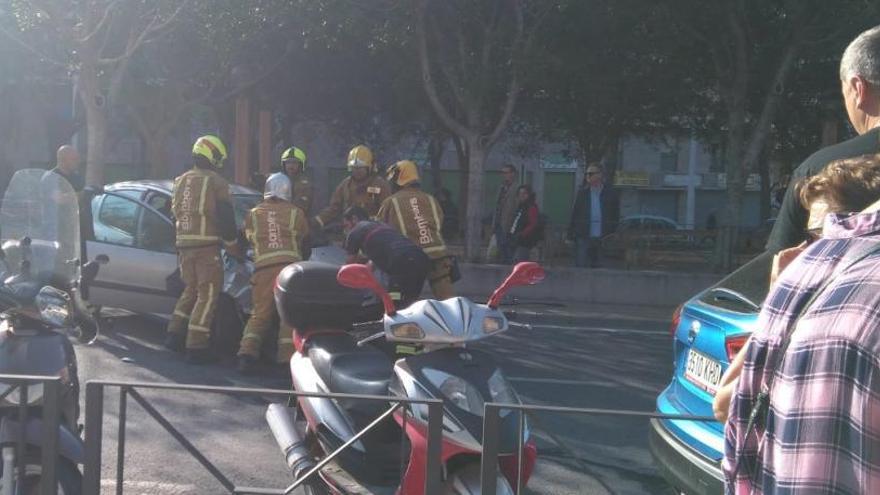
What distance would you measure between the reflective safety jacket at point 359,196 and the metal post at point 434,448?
5.94 metres

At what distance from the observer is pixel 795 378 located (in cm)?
191

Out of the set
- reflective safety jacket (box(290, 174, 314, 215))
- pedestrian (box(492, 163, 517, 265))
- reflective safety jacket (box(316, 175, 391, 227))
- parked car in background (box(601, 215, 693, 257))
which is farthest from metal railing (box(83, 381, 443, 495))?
parked car in background (box(601, 215, 693, 257))

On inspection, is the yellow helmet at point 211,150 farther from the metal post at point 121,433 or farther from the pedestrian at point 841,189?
the pedestrian at point 841,189

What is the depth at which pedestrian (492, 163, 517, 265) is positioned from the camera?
15625mm

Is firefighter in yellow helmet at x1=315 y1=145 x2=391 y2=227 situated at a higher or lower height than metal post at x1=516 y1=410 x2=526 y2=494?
higher

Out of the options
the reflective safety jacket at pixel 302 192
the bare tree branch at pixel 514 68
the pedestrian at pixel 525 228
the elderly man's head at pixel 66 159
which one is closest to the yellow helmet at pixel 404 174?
the reflective safety jacket at pixel 302 192

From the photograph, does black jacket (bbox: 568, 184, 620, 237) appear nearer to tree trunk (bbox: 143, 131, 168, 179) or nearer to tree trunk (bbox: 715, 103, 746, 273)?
tree trunk (bbox: 715, 103, 746, 273)

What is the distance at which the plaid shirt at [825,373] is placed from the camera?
1.82m

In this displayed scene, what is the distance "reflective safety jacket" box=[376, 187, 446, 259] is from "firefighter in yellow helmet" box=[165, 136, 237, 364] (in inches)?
56.2

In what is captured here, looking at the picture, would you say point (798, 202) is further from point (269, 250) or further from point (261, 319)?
point (261, 319)

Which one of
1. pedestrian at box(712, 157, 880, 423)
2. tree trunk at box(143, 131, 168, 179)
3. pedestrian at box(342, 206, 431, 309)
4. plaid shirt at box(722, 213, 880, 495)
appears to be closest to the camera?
plaid shirt at box(722, 213, 880, 495)

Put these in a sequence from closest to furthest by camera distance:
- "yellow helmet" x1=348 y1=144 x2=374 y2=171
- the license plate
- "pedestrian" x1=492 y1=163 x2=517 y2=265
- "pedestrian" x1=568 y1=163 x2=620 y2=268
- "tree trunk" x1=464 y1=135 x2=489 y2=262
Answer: the license plate → "yellow helmet" x1=348 y1=144 x2=374 y2=171 → "pedestrian" x1=568 y1=163 x2=620 y2=268 → "pedestrian" x1=492 y1=163 x2=517 y2=265 → "tree trunk" x1=464 y1=135 x2=489 y2=262

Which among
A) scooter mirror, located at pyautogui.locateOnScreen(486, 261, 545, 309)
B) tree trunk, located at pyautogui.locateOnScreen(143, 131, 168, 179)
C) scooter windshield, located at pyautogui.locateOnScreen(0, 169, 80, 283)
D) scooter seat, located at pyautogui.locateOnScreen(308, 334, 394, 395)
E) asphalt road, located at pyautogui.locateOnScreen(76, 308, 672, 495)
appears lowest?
asphalt road, located at pyautogui.locateOnScreen(76, 308, 672, 495)

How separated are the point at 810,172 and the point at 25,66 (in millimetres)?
26446
